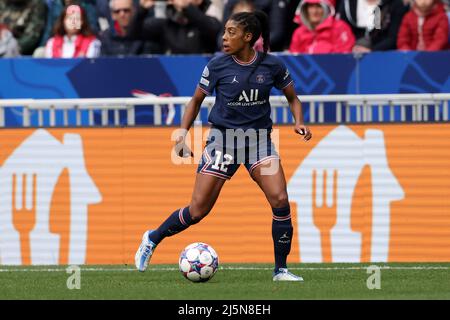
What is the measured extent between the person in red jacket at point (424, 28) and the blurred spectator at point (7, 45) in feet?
16.7

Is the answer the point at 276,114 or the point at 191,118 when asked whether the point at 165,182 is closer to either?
the point at 276,114

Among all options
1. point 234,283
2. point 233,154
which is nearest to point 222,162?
point 233,154

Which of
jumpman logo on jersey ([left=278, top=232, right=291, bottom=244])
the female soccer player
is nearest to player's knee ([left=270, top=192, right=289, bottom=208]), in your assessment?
the female soccer player

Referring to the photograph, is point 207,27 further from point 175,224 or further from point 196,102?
point 175,224

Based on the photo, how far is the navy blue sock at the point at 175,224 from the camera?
12.3 m

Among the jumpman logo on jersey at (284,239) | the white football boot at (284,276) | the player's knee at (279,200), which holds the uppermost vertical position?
the player's knee at (279,200)

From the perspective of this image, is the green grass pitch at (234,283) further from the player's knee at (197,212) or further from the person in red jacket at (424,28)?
the person in red jacket at (424,28)

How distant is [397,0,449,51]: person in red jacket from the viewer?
55.0 ft

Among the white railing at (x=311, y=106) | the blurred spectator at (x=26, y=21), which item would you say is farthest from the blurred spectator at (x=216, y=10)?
the white railing at (x=311, y=106)

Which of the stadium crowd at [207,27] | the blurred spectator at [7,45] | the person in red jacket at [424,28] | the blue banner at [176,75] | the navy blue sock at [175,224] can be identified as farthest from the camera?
the blurred spectator at [7,45]

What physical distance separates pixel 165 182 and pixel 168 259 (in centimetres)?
85

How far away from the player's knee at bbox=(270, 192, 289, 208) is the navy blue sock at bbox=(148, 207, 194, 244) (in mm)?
832

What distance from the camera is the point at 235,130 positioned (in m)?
12.0
